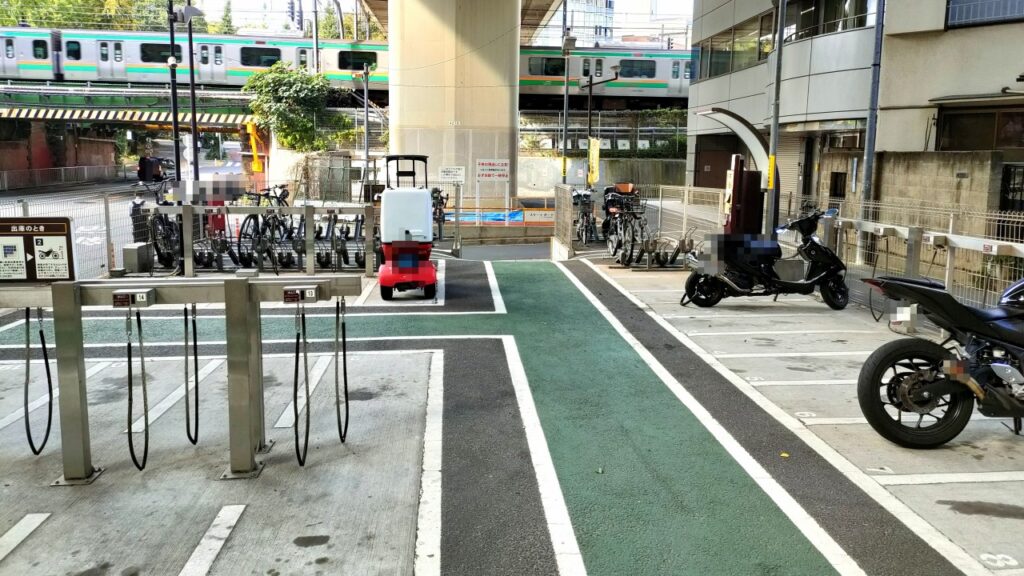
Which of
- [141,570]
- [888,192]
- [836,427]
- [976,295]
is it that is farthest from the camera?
[888,192]

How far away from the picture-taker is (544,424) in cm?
638

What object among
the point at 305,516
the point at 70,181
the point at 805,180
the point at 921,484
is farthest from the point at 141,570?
the point at 70,181

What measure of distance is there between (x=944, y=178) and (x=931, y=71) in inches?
158

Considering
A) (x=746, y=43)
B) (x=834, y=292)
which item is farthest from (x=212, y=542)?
(x=746, y=43)

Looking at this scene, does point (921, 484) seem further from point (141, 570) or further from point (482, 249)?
point (482, 249)

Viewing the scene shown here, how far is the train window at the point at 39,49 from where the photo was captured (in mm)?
37438

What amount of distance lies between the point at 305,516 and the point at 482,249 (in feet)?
64.7

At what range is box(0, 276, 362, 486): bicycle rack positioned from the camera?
4984mm

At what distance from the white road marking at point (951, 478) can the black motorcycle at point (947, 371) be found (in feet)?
1.48

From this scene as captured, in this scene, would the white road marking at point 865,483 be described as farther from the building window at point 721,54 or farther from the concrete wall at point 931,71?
the building window at point 721,54

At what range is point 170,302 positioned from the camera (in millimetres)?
5148

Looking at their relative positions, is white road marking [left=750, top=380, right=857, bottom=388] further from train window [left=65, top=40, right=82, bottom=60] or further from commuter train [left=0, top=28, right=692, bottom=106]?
train window [left=65, top=40, right=82, bottom=60]

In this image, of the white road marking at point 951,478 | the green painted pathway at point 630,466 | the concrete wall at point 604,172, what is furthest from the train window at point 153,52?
the white road marking at point 951,478

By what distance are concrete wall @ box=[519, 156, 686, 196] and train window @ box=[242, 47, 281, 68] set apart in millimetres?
14020
